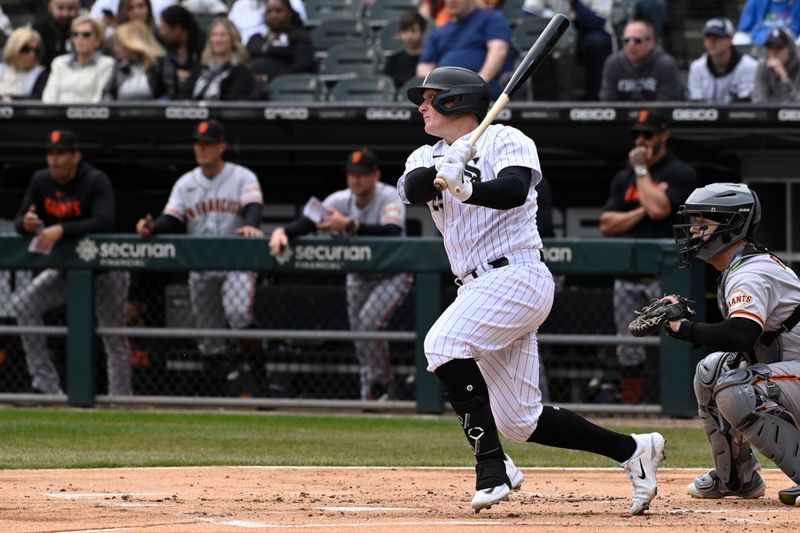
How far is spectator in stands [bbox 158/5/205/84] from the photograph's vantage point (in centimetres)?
1051

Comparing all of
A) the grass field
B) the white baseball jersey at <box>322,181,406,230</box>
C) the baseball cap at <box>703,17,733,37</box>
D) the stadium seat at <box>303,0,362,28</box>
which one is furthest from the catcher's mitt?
the stadium seat at <box>303,0,362,28</box>

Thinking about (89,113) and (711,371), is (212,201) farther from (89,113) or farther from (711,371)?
(711,371)

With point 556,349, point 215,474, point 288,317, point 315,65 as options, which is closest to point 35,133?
point 315,65

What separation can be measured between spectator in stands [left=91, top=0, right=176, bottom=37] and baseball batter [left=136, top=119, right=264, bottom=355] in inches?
100.0

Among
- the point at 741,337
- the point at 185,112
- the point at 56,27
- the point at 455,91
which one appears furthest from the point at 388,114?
the point at 741,337

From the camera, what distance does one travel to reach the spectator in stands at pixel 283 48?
10523 millimetres

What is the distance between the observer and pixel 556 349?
8617 millimetres

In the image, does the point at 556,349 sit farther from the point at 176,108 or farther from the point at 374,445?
the point at 176,108

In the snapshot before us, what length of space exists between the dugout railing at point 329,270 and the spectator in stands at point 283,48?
7.52ft

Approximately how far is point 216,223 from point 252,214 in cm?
31

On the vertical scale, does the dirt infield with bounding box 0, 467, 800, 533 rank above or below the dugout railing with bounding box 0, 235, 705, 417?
below

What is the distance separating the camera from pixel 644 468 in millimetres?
4523

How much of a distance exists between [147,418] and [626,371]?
9.59ft

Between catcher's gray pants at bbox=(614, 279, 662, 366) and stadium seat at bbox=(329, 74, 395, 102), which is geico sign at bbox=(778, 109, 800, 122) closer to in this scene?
catcher's gray pants at bbox=(614, 279, 662, 366)
